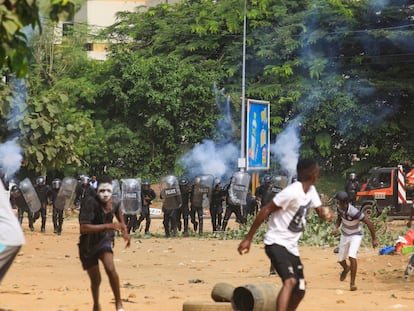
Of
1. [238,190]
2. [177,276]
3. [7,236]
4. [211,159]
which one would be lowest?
[177,276]

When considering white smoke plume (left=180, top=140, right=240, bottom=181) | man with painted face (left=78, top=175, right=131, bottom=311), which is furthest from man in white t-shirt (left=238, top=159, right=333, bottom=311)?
white smoke plume (left=180, top=140, right=240, bottom=181)

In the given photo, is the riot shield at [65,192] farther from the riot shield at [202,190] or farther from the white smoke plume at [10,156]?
the riot shield at [202,190]

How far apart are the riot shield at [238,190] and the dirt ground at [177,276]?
2.06 m

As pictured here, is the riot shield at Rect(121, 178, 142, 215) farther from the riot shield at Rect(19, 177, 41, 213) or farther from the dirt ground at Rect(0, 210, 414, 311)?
the riot shield at Rect(19, 177, 41, 213)

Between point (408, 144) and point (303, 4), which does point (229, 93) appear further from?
point (408, 144)

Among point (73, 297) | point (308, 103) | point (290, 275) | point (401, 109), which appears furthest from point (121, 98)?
point (290, 275)

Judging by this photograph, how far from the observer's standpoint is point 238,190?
26.4 meters

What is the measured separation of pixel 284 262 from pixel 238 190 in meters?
17.6

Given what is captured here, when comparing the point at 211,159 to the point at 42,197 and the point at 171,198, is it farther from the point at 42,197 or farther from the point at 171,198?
the point at 171,198

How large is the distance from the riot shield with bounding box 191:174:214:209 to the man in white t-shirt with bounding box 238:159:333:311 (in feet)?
55.1

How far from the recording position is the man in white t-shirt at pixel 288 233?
870 centimetres

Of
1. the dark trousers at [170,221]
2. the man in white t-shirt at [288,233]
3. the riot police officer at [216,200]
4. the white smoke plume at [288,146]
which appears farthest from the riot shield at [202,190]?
the man in white t-shirt at [288,233]

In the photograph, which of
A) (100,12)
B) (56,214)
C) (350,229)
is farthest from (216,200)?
(100,12)

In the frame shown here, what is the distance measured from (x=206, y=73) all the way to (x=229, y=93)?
130 centimetres
